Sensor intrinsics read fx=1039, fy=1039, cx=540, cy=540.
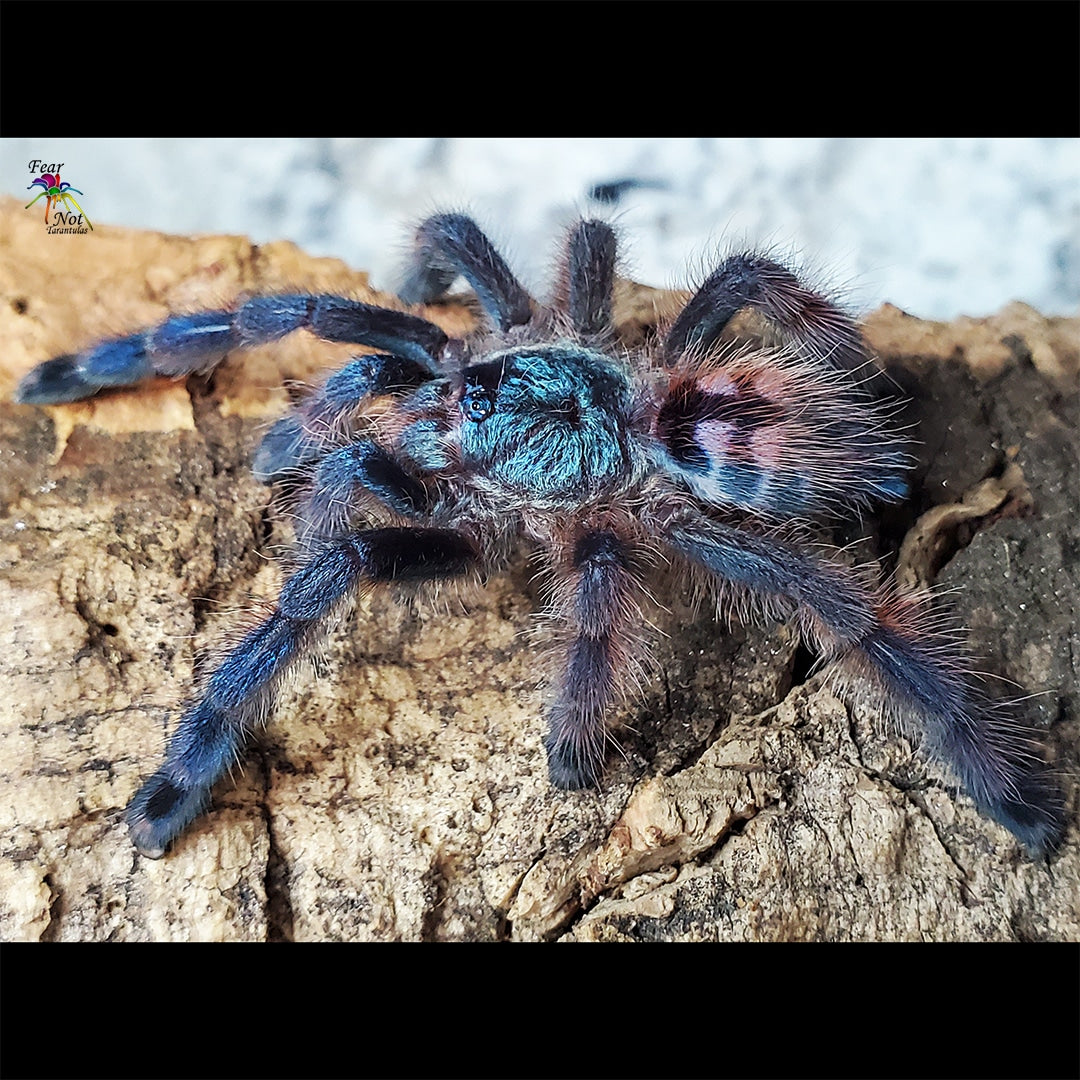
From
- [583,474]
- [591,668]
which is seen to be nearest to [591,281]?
[583,474]

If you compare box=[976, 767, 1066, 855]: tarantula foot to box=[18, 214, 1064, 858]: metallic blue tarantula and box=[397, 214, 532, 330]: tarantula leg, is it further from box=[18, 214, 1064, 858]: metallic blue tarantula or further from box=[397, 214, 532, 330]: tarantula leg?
box=[397, 214, 532, 330]: tarantula leg

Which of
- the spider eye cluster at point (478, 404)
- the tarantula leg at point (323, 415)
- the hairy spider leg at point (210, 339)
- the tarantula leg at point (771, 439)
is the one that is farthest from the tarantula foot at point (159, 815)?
the tarantula leg at point (771, 439)

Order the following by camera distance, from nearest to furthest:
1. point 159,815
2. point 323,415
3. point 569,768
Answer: point 159,815 → point 569,768 → point 323,415

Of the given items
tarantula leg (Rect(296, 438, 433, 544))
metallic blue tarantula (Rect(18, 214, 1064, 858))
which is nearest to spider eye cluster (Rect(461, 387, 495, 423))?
metallic blue tarantula (Rect(18, 214, 1064, 858))

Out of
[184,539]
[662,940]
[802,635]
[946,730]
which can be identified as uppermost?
[184,539]

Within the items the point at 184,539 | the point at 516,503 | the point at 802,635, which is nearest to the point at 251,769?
the point at 184,539

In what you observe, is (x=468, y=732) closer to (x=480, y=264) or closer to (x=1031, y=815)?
(x=1031, y=815)

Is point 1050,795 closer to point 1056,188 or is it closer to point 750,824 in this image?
point 750,824
